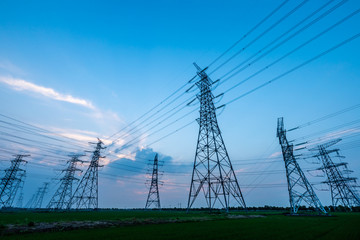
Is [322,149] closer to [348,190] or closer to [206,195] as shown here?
[348,190]

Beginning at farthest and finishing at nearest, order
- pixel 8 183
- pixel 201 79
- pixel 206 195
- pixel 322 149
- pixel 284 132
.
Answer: pixel 322 149 < pixel 8 183 < pixel 284 132 < pixel 201 79 < pixel 206 195

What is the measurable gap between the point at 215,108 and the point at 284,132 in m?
15.7

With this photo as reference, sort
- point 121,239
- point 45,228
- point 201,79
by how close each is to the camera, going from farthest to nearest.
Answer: point 201,79 → point 45,228 → point 121,239

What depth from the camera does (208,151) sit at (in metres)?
25.3

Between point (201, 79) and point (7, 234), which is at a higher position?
point (201, 79)

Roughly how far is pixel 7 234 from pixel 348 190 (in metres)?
59.6

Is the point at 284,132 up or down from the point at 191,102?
down

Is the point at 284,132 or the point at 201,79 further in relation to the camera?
the point at 284,132

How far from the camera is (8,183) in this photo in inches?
1519

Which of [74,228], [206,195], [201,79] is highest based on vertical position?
[201,79]

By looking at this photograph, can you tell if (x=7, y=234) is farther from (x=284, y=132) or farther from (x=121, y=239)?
(x=284, y=132)

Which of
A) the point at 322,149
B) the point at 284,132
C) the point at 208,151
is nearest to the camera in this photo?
the point at 208,151

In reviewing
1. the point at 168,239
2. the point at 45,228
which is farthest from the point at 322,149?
the point at 45,228

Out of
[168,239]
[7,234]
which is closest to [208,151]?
[168,239]
